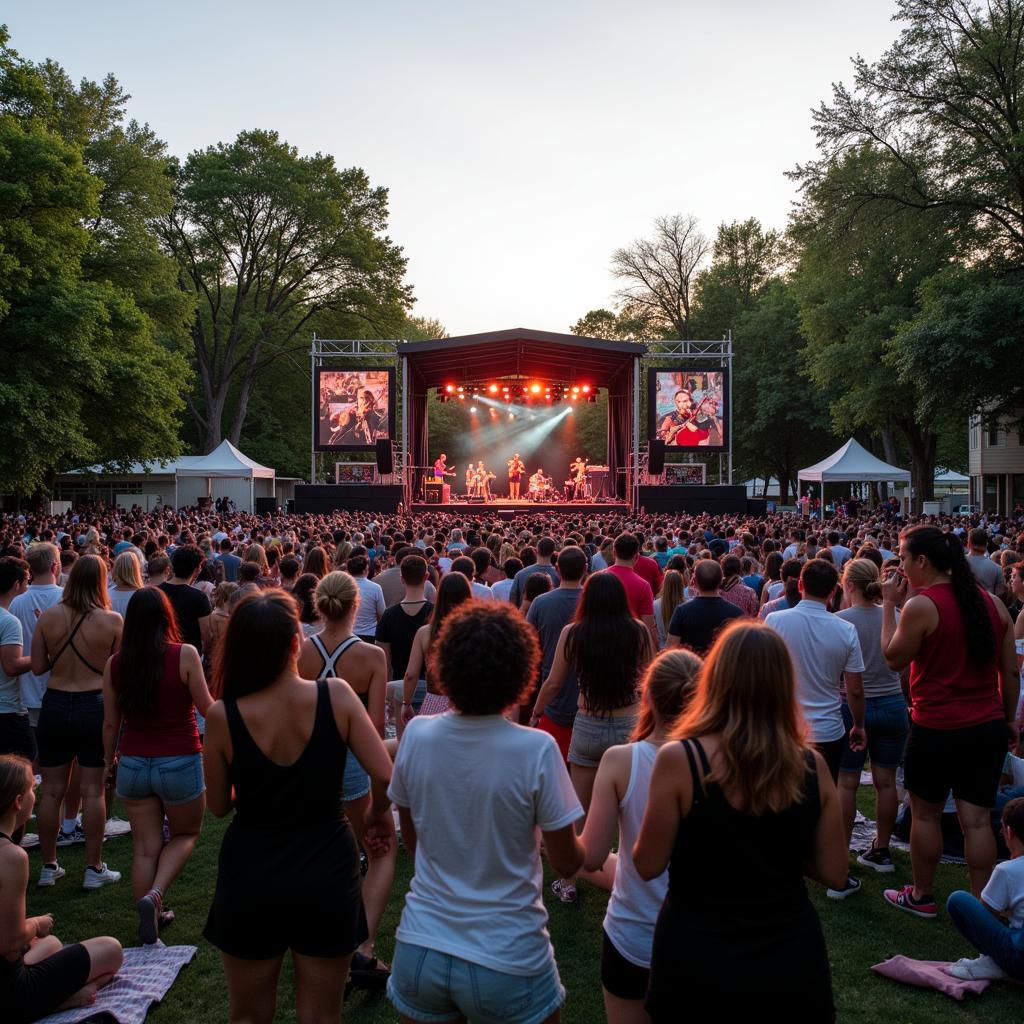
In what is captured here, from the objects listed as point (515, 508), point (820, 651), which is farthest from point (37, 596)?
point (515, 508)

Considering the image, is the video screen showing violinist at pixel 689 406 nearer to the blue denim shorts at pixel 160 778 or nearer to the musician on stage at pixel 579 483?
the musician on stage at pixel 579 483

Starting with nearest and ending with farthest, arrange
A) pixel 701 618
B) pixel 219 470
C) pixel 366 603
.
→ pixel 701 618, pixel 366 603, pixel 219 470

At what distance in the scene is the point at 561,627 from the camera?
188 inches

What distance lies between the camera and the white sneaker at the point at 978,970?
3.62 meters

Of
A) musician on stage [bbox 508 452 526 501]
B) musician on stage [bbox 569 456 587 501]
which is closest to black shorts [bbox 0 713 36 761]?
musician on stage [bbox 508 452 526 501]

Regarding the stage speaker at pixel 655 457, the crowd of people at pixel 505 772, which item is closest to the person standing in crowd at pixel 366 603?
the crowd of people at pixel 505 772

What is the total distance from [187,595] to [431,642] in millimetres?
1726

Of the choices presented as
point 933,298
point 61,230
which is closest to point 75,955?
point 61,230

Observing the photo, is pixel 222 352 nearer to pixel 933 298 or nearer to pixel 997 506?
pixel 933 298

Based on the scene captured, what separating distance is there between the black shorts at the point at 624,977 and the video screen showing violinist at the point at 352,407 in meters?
24.1

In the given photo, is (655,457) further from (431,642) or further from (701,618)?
(431,642)

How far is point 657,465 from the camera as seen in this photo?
25109 mm

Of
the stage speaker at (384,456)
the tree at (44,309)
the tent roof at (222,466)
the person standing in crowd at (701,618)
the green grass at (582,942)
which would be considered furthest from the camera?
the tent roof at (222,466)

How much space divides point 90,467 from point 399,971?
31.0 metres
